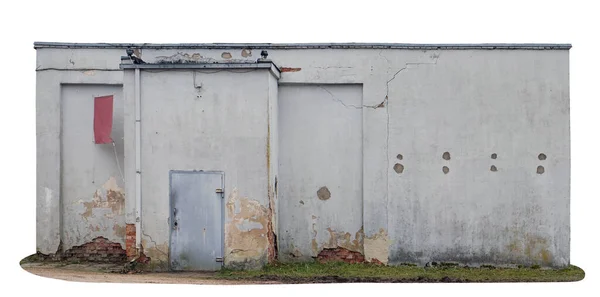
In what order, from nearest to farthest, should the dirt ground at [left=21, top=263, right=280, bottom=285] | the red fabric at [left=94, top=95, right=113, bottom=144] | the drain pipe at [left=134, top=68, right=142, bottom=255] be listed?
the dirt ground at [left=21, top=263, right=280, bottom=285]
the drain pipe at [left=134, top=68, right=142, bottom=255]
the red fabric at [left=94, top=95, right=113, bottom=144]

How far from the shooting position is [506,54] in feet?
31.6

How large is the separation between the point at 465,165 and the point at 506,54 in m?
1.87

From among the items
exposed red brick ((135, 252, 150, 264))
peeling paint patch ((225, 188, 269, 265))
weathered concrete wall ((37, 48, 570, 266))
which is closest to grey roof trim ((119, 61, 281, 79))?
weathered concrete wall ((37, 48, 570, 266))

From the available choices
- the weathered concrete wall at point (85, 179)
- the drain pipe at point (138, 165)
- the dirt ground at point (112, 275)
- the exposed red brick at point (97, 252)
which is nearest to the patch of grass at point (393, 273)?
the dirt ground at point (112, 275)

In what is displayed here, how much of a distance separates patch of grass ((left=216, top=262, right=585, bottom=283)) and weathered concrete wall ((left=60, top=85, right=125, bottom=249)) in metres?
2.54

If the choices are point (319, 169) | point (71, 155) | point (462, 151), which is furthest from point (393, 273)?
point (71, 155)

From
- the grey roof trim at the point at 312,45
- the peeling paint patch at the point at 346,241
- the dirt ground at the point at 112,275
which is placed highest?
the grey roof trim at the point at 312,45

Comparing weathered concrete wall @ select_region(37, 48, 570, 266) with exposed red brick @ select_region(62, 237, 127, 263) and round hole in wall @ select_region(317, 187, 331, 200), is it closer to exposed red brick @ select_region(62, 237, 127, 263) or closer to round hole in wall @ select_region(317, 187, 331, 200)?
round hole in wall @ select_region(317, 187, 331, 200)

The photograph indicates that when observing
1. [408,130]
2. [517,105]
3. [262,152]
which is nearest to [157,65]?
[262,152]

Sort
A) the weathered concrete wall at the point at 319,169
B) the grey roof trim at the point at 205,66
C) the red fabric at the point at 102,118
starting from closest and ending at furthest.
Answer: the grey roof trim at the point at 205,66, the weathered concrete wall at the point at 319,169, the red fabric at the point at 102,118

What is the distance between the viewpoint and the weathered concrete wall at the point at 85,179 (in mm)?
10281

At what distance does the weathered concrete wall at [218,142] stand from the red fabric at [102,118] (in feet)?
3.81

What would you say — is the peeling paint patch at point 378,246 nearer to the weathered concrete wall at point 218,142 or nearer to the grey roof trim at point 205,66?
the weathered concrete wall at point 218,142

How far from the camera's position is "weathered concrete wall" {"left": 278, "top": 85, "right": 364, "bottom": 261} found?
32.2ft
